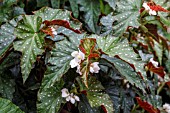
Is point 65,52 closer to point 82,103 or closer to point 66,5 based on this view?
point 82,103

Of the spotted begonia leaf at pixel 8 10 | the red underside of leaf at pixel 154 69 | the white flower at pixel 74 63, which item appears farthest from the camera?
the spotted begonia leaf at pixel 8 10

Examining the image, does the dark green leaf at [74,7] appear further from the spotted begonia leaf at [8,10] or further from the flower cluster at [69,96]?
the flower cluster at [69,96]

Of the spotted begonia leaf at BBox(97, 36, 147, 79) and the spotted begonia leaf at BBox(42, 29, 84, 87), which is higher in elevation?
the spotted begonia leaf at BBox(97, 36, 147, 79)

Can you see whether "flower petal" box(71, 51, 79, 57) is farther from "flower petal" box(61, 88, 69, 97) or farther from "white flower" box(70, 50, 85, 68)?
"flower petal" box(61, 88, 69, 97)

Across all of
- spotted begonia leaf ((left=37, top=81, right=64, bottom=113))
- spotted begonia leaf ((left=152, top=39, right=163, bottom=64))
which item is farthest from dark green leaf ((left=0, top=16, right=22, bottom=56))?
spotted begonia leaf ((left=152, top=39, right=163, bottom=64))

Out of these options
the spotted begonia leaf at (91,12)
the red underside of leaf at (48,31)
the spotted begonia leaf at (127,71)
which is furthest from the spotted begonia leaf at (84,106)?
the spotted begonia leaf at (91,12)

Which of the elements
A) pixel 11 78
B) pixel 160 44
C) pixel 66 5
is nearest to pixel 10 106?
pixel 11 78

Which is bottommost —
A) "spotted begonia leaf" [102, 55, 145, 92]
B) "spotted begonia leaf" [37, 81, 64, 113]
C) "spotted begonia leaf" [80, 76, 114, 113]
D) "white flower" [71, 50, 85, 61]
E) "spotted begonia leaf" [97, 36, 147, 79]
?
"spotted begonia leaf" [37, 81, 64, 113]
